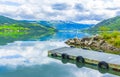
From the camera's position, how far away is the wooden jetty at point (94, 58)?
39997 millimetres

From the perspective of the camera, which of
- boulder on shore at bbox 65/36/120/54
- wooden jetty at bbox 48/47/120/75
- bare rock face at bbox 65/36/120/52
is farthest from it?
bare rock face at bbox 65/36/120/52

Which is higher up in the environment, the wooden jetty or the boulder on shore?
the wooden jetty

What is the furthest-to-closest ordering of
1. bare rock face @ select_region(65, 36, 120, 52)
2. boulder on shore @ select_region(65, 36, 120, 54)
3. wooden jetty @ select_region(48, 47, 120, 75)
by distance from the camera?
1. bare rock face @ select_region(65, 36, 120, 52)
2. boulder on shore @ select_region(65, 36, 120, 54)
3. wooden jetty @ select_region(48, 47, 120, 75)

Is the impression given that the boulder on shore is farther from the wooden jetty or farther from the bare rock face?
the wooden jetty

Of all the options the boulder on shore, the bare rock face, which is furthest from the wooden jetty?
the bare rock face

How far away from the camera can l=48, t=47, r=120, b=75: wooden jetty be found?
1575 inches

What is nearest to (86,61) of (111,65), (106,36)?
(111,65)

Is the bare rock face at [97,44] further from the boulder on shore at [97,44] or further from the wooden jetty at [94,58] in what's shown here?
the wooden jetty at [94,58]

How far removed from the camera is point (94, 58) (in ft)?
148

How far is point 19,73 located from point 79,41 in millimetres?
54617

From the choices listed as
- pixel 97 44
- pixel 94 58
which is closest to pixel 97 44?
Answer: pixel 97 44

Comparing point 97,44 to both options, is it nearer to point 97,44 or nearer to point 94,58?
point 97,44

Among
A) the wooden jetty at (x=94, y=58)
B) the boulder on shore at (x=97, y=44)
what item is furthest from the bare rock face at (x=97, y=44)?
the wooden jetty at (x=94, y=58)

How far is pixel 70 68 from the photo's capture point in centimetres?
4212
